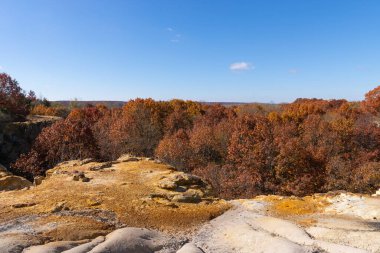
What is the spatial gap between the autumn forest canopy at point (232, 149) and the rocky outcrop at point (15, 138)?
4.94m

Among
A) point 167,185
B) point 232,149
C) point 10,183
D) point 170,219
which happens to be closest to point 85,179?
point 10,183

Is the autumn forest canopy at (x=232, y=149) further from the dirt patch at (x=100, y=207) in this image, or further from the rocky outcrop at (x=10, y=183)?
the rocky outcrop at (x=10, y=183)

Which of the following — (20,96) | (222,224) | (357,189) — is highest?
(20,96)

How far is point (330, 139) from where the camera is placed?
49.7 meters

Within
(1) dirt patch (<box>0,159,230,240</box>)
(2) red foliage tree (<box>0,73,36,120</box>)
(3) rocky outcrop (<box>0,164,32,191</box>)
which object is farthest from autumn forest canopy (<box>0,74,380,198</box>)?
(3) rocky outcrop (<box>0,164,32,191</box>)

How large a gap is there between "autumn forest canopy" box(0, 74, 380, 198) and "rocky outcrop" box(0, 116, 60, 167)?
4940 mm

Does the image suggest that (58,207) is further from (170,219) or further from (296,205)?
(296,205)

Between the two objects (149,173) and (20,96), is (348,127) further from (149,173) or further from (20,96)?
(20,96)

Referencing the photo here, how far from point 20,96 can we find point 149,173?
1819 inches

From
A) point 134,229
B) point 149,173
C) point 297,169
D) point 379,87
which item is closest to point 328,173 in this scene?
point 297,169

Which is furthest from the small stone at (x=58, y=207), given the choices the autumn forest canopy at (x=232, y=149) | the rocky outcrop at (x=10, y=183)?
the autumn forest canopy at (x=232, y=149)

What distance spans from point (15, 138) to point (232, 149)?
102ft

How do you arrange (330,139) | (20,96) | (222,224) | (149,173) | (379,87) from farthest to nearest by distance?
(379,87) < (20,96) < (330,139) < (149,173) < (222,224)

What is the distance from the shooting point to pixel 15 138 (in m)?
46.3
